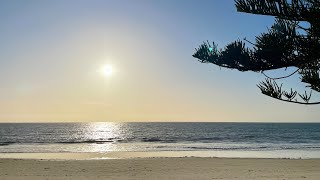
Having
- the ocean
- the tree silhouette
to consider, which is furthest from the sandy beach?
the tree silhouette

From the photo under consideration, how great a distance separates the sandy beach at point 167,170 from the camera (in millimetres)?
18219

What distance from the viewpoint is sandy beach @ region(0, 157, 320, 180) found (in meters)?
18.2

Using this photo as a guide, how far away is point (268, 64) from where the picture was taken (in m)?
7.15

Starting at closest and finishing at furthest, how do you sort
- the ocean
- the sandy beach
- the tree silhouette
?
1. the tree silhouette
2. the sandy beach
3. the ocean

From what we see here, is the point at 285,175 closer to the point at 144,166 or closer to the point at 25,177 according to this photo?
the point at 144,166

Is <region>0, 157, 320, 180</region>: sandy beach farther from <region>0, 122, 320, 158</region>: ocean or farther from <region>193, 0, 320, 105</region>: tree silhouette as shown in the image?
<region>193, 0, 320, 105</region>: tree silhouette

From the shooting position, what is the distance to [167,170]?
20266 millimetres

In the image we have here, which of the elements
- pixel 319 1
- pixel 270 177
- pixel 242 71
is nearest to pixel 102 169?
pixel 270 177

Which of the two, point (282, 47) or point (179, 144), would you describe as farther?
point (179, 144)

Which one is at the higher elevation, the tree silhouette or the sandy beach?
the tree silhouette

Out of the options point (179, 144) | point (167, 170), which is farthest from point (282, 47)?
point (179, 144)

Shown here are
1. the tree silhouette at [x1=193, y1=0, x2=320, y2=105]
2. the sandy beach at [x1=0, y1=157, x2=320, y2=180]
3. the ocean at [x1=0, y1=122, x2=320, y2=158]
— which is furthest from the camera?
the ocean at [x1=0, y1=122, x2=320, y2=158]

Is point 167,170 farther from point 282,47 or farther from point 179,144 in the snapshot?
point 179,144

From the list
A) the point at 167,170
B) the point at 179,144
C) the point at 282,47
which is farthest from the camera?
the point at 179,144
